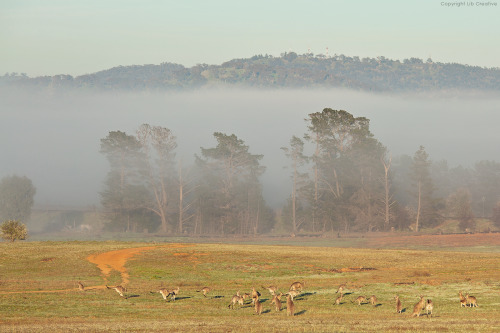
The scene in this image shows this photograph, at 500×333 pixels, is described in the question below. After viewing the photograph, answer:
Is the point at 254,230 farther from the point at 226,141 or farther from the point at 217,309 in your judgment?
the point at 217,309

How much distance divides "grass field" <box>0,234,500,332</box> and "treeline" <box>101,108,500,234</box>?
62229 millimetres

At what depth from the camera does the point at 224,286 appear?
4838 cm

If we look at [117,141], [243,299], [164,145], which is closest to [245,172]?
[164,145]

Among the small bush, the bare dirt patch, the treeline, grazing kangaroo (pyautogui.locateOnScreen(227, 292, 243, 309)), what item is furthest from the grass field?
the treeline

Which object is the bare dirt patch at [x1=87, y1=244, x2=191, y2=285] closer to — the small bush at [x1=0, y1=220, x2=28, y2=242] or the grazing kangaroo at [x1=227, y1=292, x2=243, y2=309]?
the grazing kangaroo at [x1=227, y1=292, x2=243, y2=309]

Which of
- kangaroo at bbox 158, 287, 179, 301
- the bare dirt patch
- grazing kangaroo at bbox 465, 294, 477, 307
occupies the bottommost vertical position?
the bare dirt patch

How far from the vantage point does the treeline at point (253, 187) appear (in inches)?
5325

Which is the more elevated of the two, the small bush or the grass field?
the small bush

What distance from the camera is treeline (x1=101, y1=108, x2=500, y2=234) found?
444 ft

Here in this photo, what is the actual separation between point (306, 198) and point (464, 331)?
114702mm

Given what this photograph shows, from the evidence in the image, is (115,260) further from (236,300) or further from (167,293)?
(236,300)

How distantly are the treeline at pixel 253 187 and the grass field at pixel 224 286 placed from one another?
62229 mm

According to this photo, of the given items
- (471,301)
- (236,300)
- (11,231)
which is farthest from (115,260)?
(471,301)

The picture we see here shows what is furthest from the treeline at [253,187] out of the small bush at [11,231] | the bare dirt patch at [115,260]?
the bare dirt patch at [115,260]
